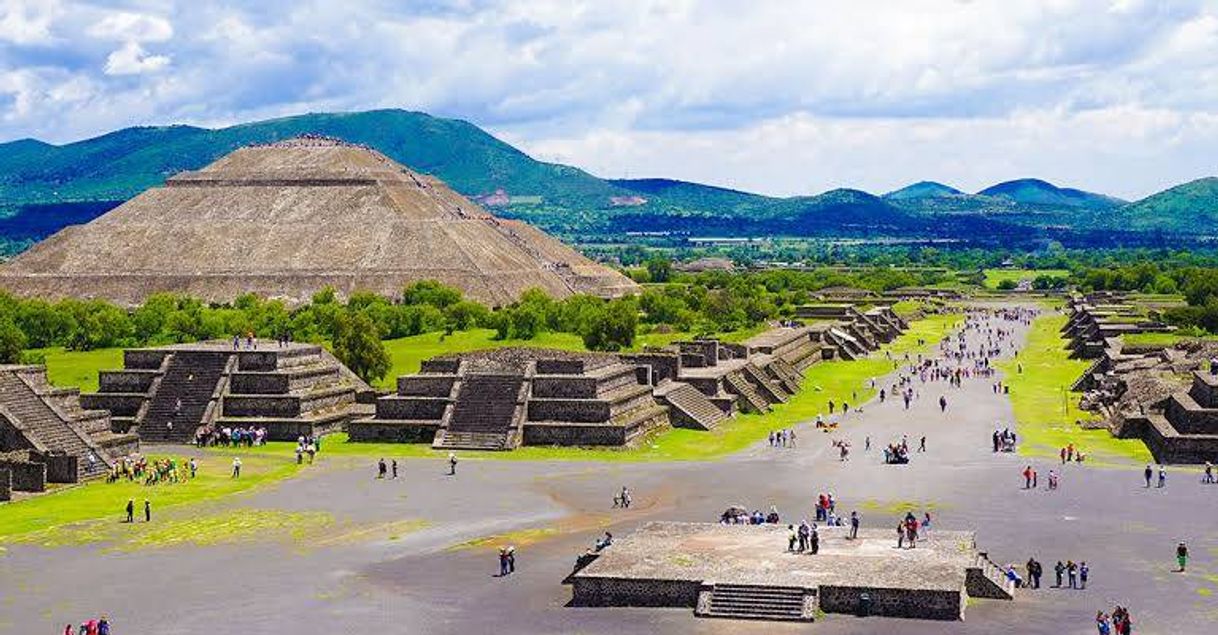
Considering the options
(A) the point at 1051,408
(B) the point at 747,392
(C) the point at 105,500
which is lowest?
(C) the point at 105,500

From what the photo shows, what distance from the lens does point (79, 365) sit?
100 metres

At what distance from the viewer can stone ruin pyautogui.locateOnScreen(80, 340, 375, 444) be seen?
245 ft

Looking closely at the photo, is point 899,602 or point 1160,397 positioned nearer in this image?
point 899,602

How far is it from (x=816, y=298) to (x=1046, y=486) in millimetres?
129767

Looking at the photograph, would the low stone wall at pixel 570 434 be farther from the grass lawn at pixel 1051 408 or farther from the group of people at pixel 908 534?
the group of people at pixel 908 534

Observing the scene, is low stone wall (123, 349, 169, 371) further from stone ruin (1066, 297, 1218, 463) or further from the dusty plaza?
stone ruin (1066, 297, 1218, 463)

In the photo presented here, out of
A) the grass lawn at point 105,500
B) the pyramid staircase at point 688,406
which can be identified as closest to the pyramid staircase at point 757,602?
the grass lawn at point 105,500

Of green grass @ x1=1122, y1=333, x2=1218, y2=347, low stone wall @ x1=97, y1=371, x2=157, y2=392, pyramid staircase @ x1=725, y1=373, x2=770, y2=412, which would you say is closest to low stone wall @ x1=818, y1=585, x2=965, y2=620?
pyramid staircase @ x1=725, y1=373, x2=770, y2=412

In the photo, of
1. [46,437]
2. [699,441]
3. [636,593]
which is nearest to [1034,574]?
[636,593]

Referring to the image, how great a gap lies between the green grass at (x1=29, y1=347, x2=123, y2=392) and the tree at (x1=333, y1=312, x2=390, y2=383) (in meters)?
13.0

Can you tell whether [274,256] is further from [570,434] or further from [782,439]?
[782,439]

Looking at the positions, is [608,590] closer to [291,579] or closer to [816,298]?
[291,579]

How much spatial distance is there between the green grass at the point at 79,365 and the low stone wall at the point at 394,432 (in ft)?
57.6

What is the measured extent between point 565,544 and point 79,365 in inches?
2360
